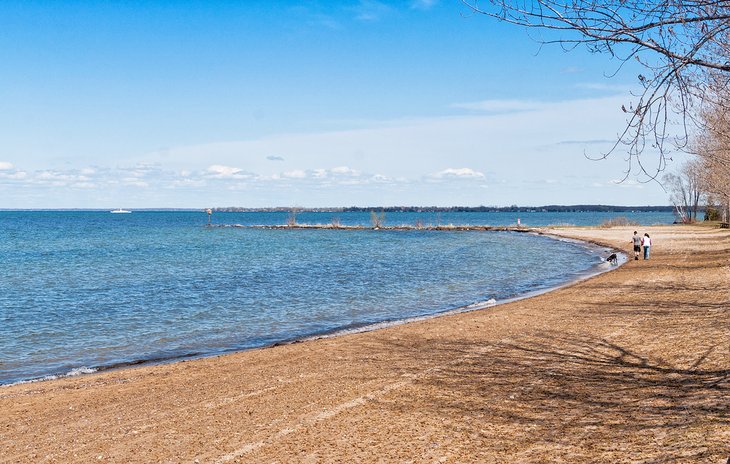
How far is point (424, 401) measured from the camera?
8.89 metres

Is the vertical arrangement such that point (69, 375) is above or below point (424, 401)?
below

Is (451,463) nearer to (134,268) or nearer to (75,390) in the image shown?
(75,390)

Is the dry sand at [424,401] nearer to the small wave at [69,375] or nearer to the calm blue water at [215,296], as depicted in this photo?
the small wave at [69,375]

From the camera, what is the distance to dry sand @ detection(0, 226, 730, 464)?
271 inches

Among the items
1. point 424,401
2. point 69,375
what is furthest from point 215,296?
point 424,401

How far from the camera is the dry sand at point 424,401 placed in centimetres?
688

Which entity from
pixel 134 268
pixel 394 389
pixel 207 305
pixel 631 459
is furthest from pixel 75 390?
pixel 134 268

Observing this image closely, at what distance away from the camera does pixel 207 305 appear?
25.2 meters

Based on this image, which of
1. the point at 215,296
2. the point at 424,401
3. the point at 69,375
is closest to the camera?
the point at 424,401

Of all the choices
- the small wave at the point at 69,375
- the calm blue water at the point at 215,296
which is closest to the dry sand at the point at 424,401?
the small wave at the point at 69,375

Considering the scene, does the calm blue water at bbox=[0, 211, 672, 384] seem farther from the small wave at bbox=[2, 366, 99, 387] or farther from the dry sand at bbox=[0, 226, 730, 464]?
the dry sand at bbox=[0, 226, 730, 464]

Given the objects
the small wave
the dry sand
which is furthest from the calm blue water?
the dry sand

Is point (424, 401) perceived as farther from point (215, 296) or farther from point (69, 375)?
point (215, 296)

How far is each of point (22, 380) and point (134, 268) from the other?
97.6 feet
